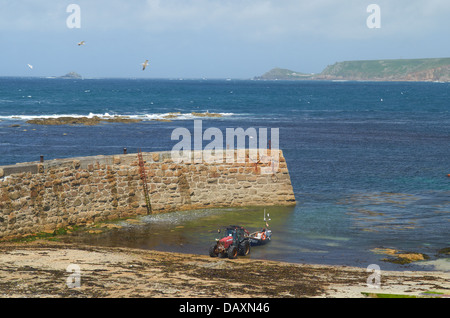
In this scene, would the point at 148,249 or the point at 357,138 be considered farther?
the point at 357,138

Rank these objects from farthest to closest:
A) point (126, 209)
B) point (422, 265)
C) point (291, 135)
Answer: point (291, 135), point (126, 209), point (422, 265)

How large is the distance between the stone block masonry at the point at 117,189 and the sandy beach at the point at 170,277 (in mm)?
1705

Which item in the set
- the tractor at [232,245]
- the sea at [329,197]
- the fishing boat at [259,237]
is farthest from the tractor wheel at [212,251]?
the fishing boat at [259,237]

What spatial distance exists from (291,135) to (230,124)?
1554 centimetres

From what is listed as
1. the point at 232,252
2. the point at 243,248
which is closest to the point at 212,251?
the point at 232,252

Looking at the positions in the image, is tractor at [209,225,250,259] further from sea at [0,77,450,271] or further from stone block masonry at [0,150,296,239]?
stone block masonry at [0,150,296,239]

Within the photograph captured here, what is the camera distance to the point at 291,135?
63.6 m

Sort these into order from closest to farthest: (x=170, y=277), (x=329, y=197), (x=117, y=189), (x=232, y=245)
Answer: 1. (x=170, y=277)
2. (x=232, y=245)
3. (x=117, y=189)
4. (x=329, y=197)

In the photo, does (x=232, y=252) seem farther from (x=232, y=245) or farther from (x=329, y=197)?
(x=329, y=197)

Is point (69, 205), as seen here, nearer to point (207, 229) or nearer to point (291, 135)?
point (207, 229)

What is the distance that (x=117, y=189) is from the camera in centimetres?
2306

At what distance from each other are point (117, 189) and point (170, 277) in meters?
8.70

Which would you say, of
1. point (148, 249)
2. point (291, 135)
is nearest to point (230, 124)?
point (291, 135)
